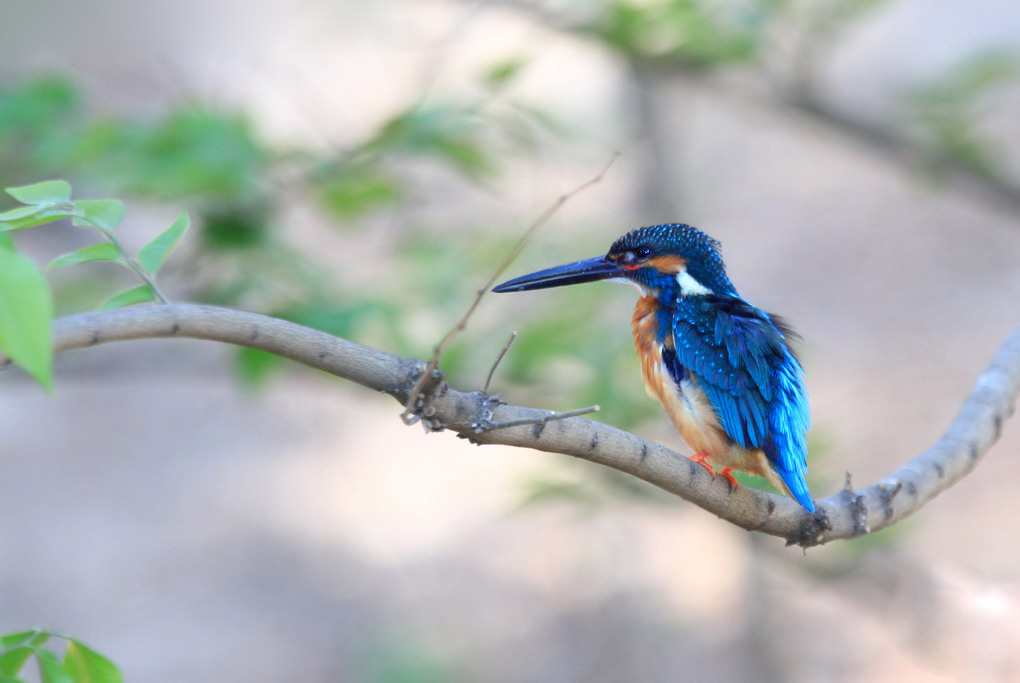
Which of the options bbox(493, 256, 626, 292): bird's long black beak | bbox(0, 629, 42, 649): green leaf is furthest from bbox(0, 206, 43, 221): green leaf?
bbox(493, 256, 626, 292): bird's long black beak

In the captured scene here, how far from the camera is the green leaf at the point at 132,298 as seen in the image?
3.96 ft

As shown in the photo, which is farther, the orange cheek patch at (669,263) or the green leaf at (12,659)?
the orange cheek patch at (669,263)

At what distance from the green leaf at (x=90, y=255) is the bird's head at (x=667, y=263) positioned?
1044 mm

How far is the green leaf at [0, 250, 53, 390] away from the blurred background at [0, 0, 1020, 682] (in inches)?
77.0

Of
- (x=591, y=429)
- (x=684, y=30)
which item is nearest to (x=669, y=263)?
(x=591, y=429)

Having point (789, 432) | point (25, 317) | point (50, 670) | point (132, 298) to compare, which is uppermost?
point (789, 432)

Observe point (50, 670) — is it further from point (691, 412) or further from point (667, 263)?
point (667, 263)

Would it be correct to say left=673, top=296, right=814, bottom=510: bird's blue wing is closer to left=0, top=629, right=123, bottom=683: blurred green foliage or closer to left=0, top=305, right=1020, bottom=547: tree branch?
left=0, top=305, right=1020, bottom=547: tree branch

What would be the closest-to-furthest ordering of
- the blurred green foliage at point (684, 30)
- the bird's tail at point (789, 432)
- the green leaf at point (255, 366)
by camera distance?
the bird's tail at point (789, 432), the green leaf at point (255, 366), the blurred green foliage at point (684, 30)

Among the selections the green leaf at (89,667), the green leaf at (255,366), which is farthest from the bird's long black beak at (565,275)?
the green leaf at (255,366)

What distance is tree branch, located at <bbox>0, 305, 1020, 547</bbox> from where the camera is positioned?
1.13 metres

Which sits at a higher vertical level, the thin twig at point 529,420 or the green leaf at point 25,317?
the thin twig at point 529,420

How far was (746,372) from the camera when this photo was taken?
194 centimetres

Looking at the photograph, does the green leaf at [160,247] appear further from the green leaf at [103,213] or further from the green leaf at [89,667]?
the green leaf at [89,667]
